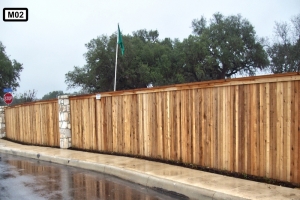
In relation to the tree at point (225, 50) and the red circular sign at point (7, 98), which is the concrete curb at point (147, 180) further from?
the tree at point (225, 50)

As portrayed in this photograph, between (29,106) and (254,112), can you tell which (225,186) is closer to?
(254,112)

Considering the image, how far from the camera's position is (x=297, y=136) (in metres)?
6.19

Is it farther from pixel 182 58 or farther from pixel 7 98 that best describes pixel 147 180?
pixel 182 58

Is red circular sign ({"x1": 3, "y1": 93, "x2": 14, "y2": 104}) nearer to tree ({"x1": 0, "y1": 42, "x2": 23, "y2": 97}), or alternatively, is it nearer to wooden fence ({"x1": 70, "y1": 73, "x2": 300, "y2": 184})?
wooden fence ({"x1": 70, "y1": 73, "x2": 300, "y2": 184})

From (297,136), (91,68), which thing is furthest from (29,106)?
(91,68)

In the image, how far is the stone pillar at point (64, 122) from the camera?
13.1m

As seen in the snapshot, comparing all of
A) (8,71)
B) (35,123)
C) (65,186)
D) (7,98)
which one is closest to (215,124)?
(65,186)

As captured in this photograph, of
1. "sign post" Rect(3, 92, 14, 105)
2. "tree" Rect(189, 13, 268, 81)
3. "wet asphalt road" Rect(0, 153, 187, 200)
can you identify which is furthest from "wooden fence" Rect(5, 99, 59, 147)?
"tree" Rect(189, 13, 268, 81)

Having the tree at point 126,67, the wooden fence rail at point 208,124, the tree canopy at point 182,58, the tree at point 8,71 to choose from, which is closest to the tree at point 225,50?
the tree canopy at point 182,58

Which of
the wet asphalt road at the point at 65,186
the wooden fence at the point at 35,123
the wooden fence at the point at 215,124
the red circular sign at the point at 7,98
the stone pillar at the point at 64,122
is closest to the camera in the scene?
the wooden fence at the point at 215,124

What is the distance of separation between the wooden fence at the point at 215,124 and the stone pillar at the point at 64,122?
2.08 meters

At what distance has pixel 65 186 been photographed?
7477mm

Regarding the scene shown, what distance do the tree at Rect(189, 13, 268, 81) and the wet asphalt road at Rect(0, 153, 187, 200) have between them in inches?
1121

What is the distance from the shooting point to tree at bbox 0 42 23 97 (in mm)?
36906
